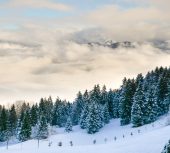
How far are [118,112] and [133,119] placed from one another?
87.4 feet

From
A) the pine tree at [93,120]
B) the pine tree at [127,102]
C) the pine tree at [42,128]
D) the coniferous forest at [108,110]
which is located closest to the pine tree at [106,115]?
the coniferous forest at [108,110]

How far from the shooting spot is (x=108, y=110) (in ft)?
450

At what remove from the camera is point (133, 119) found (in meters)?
107

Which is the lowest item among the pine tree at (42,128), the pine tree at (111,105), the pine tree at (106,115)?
the pine tree at (42,128)

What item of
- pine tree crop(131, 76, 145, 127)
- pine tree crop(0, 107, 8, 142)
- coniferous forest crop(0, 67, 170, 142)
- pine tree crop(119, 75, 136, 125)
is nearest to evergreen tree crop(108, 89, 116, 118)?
coniferous forest crop(0, 67, 170, 142)

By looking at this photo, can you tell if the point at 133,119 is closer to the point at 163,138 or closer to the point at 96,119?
the point at 96,119

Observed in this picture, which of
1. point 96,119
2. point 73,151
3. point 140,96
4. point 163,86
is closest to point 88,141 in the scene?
point 96,119

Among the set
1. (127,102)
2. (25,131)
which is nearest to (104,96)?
(127,102)

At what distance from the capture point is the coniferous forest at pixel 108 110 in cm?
10825

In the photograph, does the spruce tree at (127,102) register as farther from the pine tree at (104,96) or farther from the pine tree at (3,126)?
the pine tree at (3,126)

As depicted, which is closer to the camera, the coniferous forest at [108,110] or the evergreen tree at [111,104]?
the coniferous forest at [108,110]

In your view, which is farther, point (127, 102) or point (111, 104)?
point (111, 104)

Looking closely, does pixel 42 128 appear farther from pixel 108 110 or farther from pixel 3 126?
pixel 108 110

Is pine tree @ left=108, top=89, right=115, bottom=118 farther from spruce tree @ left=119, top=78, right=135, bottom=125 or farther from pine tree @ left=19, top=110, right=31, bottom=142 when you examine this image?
pine tree @ left=19, top=110, right=31, bottom=142
